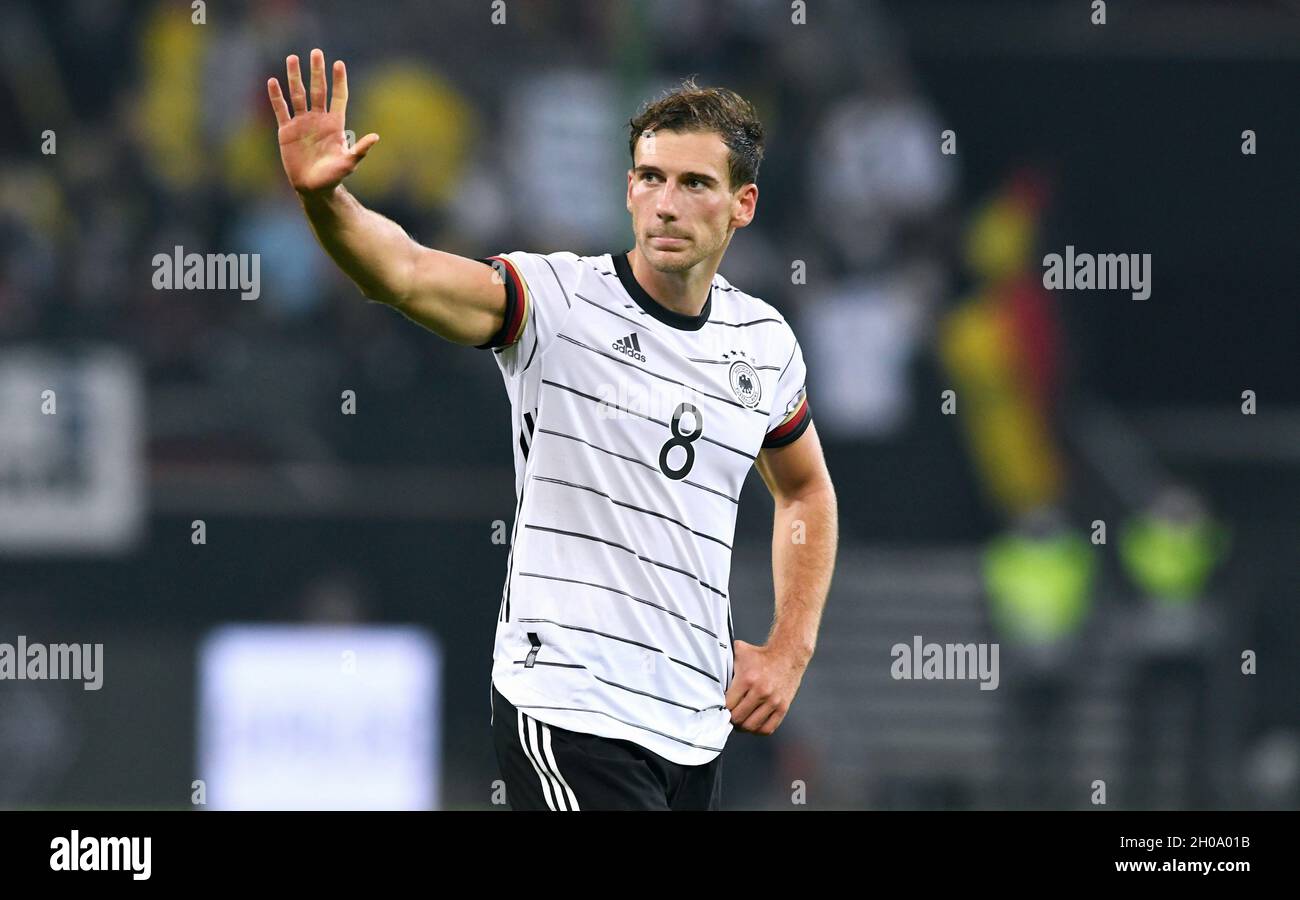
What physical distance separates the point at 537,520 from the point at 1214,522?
33.5 ft

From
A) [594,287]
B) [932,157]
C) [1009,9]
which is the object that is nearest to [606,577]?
[594,287]

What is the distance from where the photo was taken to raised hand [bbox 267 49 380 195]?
429 centimetres

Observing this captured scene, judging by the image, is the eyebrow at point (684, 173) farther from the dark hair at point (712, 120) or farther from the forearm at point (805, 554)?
the forearm at point (805, 554)

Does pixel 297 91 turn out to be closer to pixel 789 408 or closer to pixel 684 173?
pixel 684 173

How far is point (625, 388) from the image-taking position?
15.8 ft

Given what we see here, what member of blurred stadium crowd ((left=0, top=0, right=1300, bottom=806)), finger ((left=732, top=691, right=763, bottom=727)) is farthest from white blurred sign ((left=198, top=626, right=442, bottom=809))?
finger ((left=732, top=691, right=763, bottom=727))

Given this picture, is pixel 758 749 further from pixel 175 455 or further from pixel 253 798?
pixel 175 455

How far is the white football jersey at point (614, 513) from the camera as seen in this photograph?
473cm

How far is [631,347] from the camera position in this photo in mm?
4871

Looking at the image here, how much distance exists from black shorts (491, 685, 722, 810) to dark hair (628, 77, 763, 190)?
1338 mm

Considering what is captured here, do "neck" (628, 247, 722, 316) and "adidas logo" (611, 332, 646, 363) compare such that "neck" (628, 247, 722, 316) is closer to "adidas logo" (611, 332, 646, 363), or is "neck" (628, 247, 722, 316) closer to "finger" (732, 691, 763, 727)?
"adidas logo" (611, 332, 646, 363)

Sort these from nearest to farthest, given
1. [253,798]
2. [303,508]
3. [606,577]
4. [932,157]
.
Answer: [606,577] → [253,798] → [303,508] → [932,157]

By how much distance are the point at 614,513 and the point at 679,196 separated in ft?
2.45

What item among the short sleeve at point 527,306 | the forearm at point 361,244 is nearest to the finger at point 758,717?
the short sleeve at point 527,306
